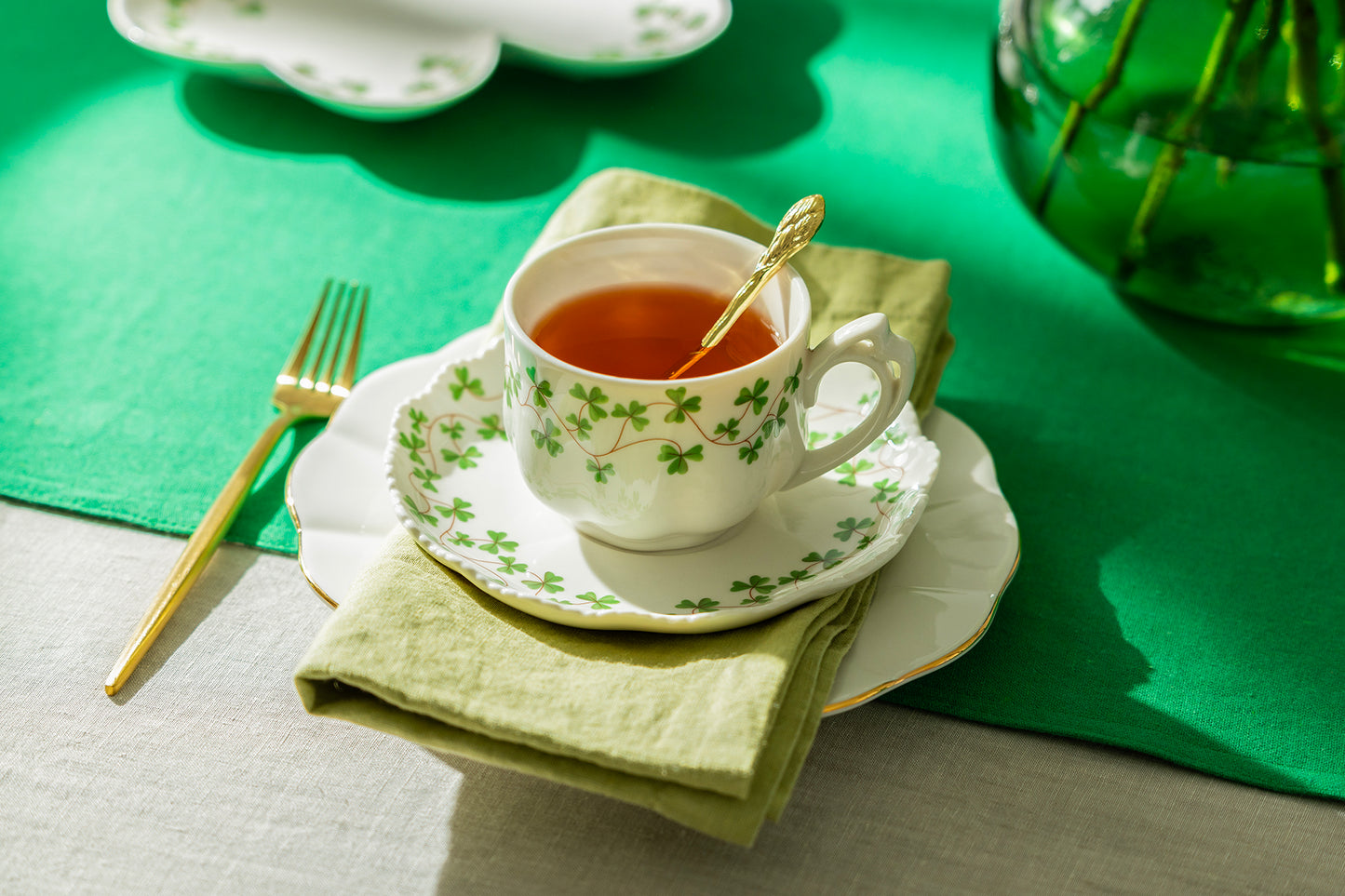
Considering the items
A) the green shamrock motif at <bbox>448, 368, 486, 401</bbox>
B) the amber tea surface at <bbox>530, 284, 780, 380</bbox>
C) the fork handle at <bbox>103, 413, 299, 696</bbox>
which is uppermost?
the amber tea surface at <bbox>530, 284, 780, 380</bbox>

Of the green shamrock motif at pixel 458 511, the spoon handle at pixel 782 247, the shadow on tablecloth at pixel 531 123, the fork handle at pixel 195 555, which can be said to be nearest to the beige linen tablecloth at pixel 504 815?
the fork handle at pixel 195 555

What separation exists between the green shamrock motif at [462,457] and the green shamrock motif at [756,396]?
7.5 inches

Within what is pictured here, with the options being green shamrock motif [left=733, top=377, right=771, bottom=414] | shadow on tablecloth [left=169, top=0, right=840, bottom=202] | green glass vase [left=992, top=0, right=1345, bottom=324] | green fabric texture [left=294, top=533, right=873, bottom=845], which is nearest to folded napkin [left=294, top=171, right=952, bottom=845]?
green fabric texture [left=294, top=533, right=873, bottom=845]

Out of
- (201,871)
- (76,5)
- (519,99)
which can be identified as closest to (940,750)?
(201,871)

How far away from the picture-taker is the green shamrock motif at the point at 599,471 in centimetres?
53

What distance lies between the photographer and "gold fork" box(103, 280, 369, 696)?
60 centimetres

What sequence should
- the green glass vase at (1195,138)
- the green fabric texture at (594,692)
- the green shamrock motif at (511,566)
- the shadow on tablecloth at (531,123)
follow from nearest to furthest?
the green fabric texture at (594,692)
the green shamrock motif at (511,566)
the green glass vase at (1195,138)
the shadow on tablecloth at (531,123)

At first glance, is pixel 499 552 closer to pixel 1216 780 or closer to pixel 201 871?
pixel 201 871

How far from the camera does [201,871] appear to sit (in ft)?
1.61

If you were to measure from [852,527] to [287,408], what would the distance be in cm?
41

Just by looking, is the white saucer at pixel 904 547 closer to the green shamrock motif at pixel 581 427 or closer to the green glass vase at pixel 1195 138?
the green shamrock motif at pixel 581 427

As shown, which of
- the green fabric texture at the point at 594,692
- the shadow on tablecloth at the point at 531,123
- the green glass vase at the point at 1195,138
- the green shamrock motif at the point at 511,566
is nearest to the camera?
the green fabric texture at the point at 594,692

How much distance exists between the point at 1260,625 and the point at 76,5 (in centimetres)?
136

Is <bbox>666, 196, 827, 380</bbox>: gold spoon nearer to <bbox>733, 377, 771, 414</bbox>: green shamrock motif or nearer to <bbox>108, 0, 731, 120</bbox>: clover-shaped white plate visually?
<bbox>733, 377, 771, 414</bbox>: green shamrock motif
